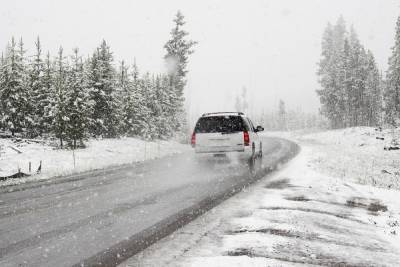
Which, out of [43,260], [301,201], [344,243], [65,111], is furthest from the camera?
[65,111]

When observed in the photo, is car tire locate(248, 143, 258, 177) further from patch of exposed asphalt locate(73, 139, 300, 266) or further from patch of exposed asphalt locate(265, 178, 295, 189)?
patch of exposed asphalt locate(73, 139, 300, 266)

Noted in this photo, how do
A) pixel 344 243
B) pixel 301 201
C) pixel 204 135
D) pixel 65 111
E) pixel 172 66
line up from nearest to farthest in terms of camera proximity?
pixel 344 243, pixel 301 201, pixel 204 135, pixel 65 111, pixel 172 66

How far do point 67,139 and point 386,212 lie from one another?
22506mm

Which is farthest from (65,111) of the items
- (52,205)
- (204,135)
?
(52,205)

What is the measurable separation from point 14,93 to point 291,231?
92.8 ft

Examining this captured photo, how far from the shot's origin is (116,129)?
35562 mm

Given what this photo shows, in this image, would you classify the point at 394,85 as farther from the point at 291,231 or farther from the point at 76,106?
the point at 291,231

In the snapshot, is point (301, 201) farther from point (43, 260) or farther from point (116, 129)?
point (116, 129)

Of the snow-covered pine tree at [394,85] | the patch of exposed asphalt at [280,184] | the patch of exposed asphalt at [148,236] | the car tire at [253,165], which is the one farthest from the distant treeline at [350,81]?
the patch of exposed asphalt at [148,236]

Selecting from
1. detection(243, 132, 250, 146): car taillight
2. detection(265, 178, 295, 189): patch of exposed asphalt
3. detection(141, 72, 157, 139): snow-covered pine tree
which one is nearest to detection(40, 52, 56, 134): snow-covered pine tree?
detection(141, 72, 157, 139): snow-covered pine tree

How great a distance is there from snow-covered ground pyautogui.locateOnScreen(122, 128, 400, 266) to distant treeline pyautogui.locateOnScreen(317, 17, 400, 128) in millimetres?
51637

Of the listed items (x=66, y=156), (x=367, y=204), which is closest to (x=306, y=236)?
(x=367, y=204)

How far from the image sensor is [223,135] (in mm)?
16375

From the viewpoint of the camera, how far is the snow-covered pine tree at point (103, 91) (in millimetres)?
32594
